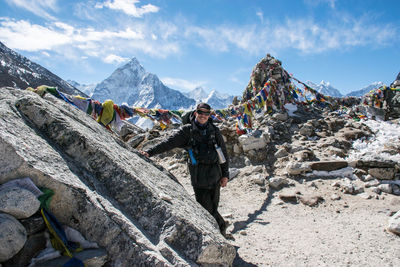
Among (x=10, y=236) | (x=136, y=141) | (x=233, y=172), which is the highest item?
(x=233, y=172)

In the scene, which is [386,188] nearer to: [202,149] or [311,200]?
[311,200]

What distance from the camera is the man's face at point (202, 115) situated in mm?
3574

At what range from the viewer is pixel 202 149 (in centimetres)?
363

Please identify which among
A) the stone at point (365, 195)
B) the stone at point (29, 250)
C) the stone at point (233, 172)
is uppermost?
the stone at point (365, 195)

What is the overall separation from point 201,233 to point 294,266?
6.52ft

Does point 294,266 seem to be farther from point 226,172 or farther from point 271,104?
point 271,104

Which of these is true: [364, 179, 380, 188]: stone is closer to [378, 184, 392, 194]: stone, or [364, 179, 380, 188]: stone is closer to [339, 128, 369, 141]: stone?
[378, 184, 392, 194]: stone

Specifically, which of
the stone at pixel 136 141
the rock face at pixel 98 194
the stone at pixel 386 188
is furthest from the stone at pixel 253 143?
the rock face at pixel 98 194

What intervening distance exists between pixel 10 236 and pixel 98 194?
0.67m

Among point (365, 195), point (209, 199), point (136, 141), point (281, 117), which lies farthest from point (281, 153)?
point (136, 141)

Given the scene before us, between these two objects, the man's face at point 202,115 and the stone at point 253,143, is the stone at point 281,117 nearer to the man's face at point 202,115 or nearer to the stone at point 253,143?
the stone at point 253,143

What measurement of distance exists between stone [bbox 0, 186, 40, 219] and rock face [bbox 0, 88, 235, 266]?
14 centimetres

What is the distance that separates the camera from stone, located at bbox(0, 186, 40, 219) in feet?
5.37

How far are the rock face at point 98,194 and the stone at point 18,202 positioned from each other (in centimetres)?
14
